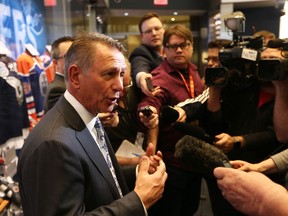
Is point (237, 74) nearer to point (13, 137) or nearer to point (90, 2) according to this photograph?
point (13, 137)

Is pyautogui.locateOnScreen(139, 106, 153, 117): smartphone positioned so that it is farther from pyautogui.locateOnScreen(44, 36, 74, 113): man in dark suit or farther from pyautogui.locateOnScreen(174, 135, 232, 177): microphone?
pyautogui.locateOnScreen(44, 36, 74, 113): man in dark suit

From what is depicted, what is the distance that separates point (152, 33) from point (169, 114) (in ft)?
3.03

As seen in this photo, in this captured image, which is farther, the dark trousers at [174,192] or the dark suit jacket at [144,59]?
the dark suit jacket at [144,59]

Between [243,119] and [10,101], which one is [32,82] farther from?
[243,119]

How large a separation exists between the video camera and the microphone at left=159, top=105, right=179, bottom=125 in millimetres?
254

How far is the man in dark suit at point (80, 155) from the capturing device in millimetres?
855

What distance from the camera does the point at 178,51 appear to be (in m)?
1.89

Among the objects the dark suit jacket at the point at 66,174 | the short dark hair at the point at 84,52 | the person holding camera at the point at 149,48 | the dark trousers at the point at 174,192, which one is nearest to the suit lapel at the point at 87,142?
the dark suit jacket at the point at 66,174

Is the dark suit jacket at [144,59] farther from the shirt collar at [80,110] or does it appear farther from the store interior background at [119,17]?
the shirt collar at [80,110]

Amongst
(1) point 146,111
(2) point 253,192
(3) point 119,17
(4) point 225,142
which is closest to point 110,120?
(1) point 146,111

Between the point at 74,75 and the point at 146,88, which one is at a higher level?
the point at 74,75

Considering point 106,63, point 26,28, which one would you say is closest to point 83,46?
point 106,63

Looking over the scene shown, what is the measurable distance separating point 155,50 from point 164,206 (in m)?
1.19

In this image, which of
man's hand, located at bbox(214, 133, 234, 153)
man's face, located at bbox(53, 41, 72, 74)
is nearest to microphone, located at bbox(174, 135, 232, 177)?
man's hand, located at bbox(214, 133, 234, 153)
